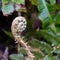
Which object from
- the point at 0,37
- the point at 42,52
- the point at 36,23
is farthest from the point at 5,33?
the point at 42,52

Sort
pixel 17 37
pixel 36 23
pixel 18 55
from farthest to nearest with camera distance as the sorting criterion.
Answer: pixel 36 23 → pixel 18 55 → pixel 17 37

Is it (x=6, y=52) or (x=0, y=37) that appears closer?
(x=6, y=52)

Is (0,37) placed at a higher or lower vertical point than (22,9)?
lower

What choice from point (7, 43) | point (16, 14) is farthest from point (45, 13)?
point (7, 43)

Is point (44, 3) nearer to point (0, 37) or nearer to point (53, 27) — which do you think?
point (53, 27)

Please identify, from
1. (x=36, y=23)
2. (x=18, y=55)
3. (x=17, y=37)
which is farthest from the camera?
(x=36, y=23)

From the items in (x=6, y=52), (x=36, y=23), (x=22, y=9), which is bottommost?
(x=6, y=52)

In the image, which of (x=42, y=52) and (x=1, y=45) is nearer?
(x=42, y=52)

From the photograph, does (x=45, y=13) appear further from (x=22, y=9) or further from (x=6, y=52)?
(x=6, y=52)

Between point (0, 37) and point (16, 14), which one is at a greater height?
point (16, 14)
